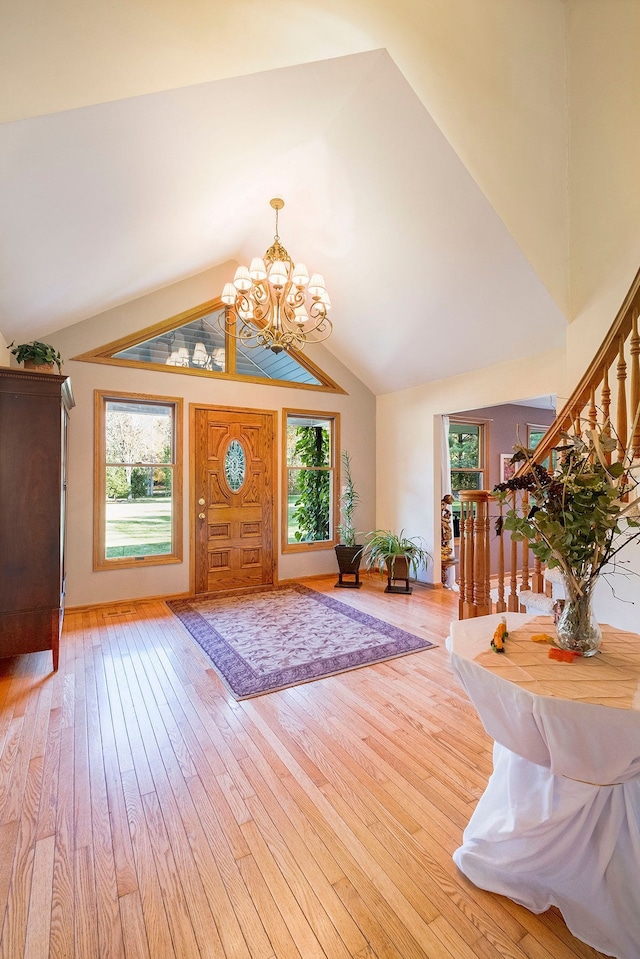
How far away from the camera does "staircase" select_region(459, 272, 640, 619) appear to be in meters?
2.33

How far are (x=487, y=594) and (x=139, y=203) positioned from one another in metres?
3.63

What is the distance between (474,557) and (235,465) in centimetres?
307

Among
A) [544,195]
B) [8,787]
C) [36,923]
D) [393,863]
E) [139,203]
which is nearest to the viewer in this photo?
[36,923]

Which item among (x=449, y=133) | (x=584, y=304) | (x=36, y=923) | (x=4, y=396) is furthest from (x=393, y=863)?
(x=449, y=133)

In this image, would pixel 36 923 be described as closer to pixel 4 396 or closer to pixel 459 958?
pixel 459 958

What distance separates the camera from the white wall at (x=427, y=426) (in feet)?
13.3

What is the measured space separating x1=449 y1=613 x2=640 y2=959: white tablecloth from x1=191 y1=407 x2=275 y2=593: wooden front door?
398cm

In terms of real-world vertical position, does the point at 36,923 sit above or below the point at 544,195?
below

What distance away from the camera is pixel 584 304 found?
133 inches

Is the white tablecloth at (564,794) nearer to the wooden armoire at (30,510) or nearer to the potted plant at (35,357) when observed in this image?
the wooden armoire at (30,510)

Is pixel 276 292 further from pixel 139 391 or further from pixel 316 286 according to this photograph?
pixel 139 391

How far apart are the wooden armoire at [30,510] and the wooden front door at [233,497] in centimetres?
199

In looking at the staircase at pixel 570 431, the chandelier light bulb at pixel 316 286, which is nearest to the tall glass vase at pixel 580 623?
the staircase at pixel 570 431

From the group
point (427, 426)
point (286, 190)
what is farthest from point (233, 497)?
point (286, 190)
